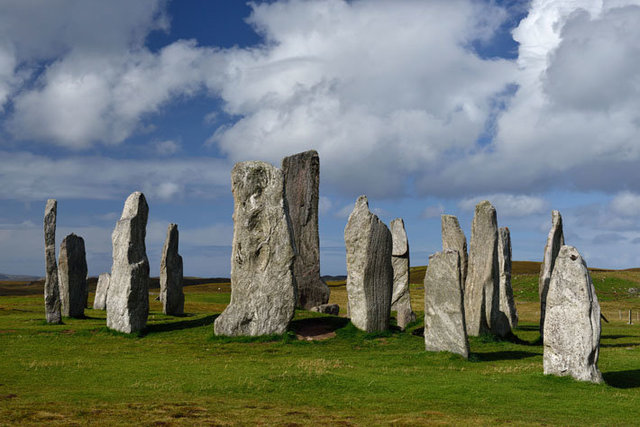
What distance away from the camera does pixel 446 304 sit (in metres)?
17.1

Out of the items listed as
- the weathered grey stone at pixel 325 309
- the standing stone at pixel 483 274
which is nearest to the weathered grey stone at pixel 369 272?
the standing stone at pixel 483 274

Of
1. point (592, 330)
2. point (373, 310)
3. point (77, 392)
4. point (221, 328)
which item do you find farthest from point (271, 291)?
point (592, 330)

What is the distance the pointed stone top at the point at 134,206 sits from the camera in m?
23.7

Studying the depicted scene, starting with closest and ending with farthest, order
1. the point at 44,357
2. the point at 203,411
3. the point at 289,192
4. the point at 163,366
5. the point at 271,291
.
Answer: the point at 203,411
the point at 163,366
the point at 44,357
the point at 271,291
the point at 289,192

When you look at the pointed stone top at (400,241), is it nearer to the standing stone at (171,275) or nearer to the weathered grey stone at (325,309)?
the weathered grey stone at (325,309)

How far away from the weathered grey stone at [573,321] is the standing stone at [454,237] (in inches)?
478

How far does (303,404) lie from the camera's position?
12.1 metres

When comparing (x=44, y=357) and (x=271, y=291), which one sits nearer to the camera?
(x=44, y=357)

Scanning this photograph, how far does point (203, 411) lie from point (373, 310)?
11.2 meters

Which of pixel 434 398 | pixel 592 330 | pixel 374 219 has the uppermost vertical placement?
pixel 374 219

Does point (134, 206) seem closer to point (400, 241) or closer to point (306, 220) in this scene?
point (306, 220)

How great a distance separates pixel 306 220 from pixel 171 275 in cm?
808

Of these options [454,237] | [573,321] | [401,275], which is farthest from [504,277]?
[573,321]

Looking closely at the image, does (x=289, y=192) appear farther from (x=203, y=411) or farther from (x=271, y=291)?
(x=203, y=411)
